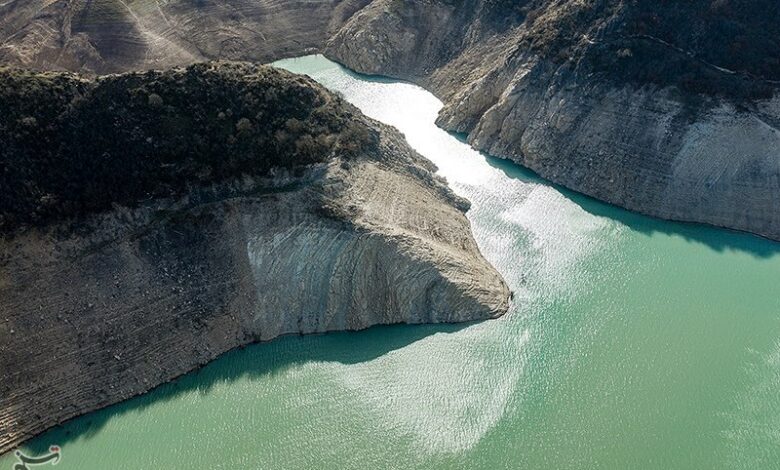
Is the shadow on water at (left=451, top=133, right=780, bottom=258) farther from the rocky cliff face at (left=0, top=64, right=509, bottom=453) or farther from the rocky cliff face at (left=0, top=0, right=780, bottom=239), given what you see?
the rocky cliff face at (left=0, top=64, right=509, bottom=453)

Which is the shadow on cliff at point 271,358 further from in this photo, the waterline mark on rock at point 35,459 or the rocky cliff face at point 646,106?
the rocky cliff face at point 646,106

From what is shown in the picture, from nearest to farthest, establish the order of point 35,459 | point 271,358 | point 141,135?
point 35,459 < point 271,358 < point 141,135

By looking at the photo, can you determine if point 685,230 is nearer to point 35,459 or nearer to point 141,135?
point 141,135

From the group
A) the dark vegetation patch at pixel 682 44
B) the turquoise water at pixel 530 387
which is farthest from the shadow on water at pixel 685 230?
the dark vegetation patch at pixel 682 44

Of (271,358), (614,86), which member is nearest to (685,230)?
(614,86)

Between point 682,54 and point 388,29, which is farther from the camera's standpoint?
point 388,29

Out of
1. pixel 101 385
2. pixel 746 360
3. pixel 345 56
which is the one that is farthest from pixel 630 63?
pixel 101 385

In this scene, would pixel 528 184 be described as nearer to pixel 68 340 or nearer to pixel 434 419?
pixel 434 419
